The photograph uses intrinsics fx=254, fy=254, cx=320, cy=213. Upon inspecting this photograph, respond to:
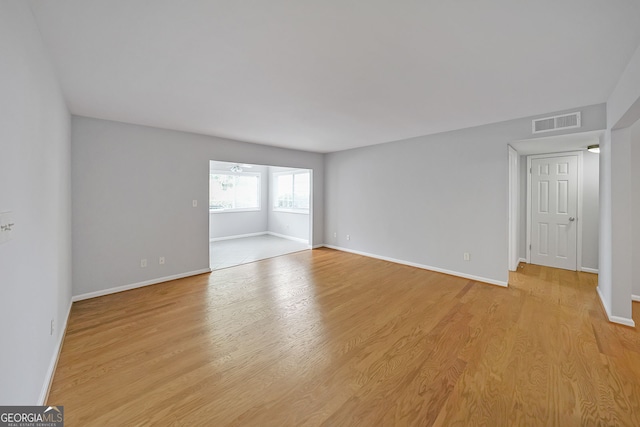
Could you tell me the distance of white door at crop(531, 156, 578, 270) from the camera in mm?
4598

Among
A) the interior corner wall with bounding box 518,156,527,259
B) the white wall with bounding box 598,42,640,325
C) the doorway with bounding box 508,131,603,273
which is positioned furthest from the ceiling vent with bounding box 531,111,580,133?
the interior corner wall with bounding box 518,156,527,259

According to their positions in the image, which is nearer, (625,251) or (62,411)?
(62,411)

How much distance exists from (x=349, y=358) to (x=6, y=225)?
7.48 feet

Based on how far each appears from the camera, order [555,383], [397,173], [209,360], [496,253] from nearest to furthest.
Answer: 1. [555,383]
2. [209,360]
3. [496,253]
4. [397,173]

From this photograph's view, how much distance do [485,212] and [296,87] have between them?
3429mm

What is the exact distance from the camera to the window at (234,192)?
25.6 feet

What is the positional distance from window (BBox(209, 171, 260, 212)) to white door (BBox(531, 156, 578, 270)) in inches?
291

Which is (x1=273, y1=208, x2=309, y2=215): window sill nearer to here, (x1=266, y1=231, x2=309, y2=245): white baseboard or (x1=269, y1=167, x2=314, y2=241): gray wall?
(x1=269, y1=167, x2=314, y2=241): gray wall

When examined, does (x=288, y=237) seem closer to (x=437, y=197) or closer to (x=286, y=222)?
(x=286, y=222)

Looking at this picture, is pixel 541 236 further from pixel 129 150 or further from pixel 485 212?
pixel 129 150

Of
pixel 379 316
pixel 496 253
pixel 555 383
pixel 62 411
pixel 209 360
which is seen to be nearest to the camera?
pixel 62 411

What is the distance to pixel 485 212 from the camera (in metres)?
4.00

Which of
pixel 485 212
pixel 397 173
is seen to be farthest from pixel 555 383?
pixel 397 173

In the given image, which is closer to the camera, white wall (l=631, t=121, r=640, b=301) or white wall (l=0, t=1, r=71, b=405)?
white wall (l=0, t=1, r=71, b=405)
